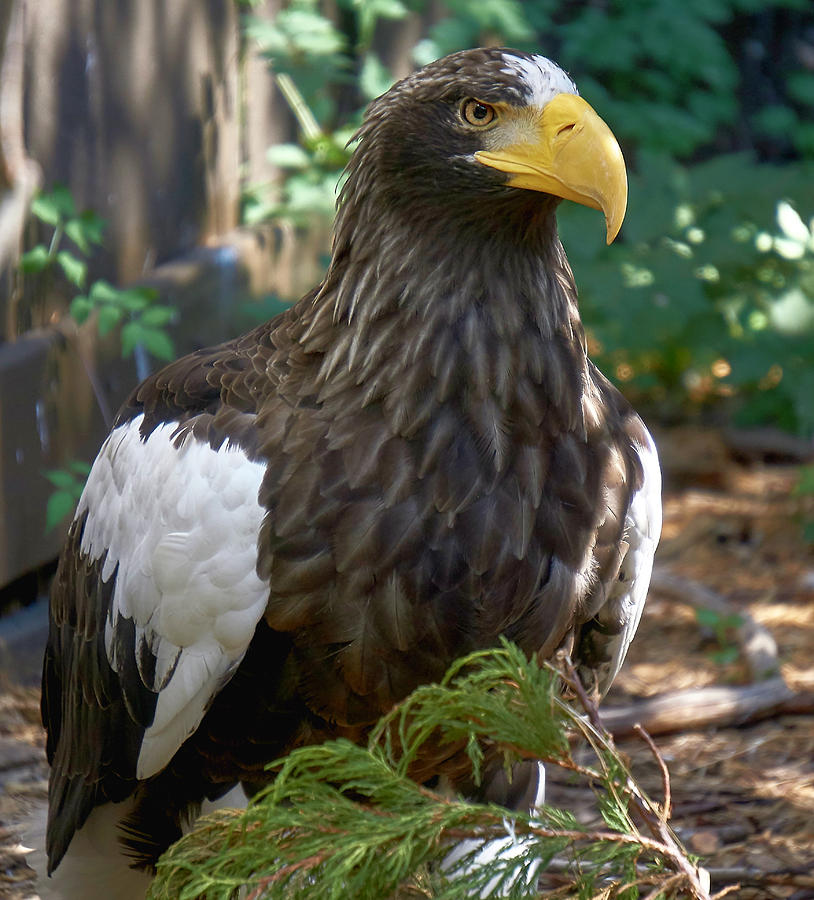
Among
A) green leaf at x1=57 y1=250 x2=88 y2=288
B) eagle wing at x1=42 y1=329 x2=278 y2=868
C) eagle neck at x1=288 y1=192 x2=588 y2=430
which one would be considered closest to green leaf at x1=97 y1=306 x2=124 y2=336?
green leaf at x1=57 y1=250 x2=88 y2=288

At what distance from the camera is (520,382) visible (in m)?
2.08

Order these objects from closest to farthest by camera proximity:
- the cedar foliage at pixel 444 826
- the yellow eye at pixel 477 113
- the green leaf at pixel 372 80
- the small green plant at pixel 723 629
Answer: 1. the cedar foliage at pixel 444 826
2. the yellow eye at pixel 477 113
3. the small green plant at pixel 723 629
4. the green leaf at pixel 372 80

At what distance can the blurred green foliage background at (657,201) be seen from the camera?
4457 mm

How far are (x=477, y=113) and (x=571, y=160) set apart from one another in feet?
0.70

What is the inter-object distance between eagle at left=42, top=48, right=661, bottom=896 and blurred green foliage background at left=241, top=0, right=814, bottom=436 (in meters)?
2.01

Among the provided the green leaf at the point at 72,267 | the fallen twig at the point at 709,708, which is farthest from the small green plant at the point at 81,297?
the fallen twig at the point at 709,708

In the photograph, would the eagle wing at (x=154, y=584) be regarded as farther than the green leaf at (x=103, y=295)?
No

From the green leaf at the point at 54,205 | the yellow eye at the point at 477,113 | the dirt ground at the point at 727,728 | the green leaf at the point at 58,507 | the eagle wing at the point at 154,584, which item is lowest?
the dirt ground at the point at 727,728

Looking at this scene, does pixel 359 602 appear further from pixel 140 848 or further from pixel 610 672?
pixel 140 848

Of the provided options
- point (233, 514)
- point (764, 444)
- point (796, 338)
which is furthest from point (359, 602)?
point (764, 444)

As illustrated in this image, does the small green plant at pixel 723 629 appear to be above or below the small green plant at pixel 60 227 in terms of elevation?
below

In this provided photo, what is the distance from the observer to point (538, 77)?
198 cm

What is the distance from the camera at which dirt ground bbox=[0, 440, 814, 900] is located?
2.89m

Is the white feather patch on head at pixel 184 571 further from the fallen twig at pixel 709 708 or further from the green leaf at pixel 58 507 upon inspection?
the fallen twig at pixel 709 708
